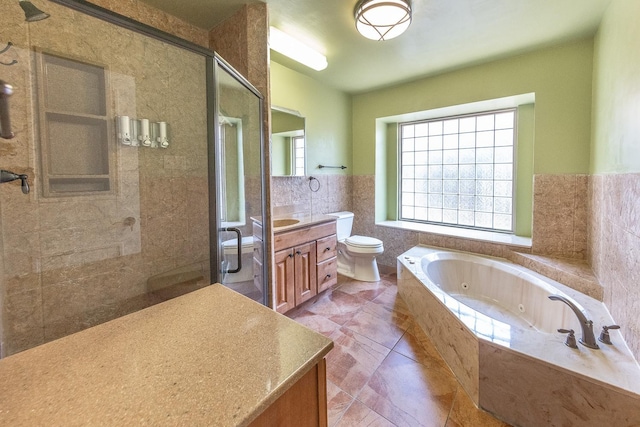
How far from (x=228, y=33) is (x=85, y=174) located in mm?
1432

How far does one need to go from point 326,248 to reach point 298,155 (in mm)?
1087

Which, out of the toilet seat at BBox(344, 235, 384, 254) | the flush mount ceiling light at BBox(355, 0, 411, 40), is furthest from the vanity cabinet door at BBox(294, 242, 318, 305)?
the flush mount ceiling light at BBox(355, 0, 411, 40)

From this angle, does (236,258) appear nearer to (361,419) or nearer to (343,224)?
(361,419)

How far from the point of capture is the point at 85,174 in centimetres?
148

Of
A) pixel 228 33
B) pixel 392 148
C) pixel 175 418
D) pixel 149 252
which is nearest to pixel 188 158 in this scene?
Result: pixel 149 252

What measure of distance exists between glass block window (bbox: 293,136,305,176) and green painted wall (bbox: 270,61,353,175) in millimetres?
105

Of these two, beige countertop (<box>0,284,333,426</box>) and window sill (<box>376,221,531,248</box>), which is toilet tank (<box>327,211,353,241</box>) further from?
beige countertop (<box>0,284,333,426</box>)

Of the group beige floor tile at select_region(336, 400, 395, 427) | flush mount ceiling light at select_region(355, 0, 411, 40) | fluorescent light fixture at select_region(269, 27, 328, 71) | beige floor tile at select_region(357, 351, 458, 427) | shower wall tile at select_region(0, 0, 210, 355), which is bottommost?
beige floor tile at select_region(336, 400, 395, 427)

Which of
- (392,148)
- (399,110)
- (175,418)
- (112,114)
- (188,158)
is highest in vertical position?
(399,110)

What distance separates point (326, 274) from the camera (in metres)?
2.72

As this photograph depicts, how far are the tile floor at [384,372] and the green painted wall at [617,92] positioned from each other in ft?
4.97

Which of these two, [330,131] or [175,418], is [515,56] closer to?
[330,131]

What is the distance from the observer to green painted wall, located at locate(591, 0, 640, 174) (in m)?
1.38

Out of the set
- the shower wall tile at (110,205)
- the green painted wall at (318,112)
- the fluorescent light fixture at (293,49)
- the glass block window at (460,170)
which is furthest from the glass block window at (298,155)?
the glass block window at (460,170)
